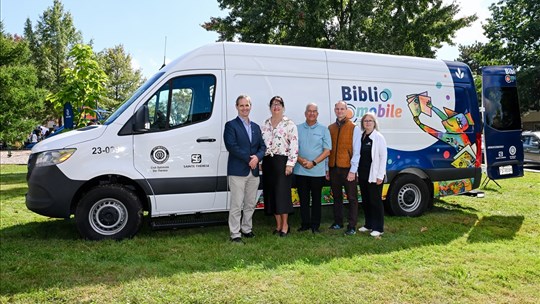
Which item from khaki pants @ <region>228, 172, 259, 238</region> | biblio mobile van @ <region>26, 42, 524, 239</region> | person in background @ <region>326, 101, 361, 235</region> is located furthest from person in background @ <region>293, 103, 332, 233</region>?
khaki pants @ <region>228, 172, 259, 238</region>

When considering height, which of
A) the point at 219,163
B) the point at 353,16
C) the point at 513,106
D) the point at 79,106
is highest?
the point at 353,16

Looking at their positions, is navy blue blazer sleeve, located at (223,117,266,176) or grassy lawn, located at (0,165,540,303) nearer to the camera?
grassy lawn, located at (0,165,540,303)

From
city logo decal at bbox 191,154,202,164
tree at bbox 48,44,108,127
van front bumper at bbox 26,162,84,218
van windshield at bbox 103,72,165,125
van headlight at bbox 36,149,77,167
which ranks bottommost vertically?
van front bumper at bbox 26,162,84,218

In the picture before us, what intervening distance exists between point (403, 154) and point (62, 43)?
38.9 m

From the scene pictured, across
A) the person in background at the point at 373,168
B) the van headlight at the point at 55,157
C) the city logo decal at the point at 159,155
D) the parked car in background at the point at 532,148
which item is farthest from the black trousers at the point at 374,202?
the parked car in background at the point at 532,148

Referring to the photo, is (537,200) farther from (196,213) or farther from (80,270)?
(80,270)

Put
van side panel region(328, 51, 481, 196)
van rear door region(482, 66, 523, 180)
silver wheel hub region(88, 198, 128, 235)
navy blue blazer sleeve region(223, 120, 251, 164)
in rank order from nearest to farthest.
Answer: navy blue blazer sleeve region(223, 120, 251, 164)
silver wheel hub region(88, 198, 128, 235)
van side panel region(328, 51, 481, 196)
van rear door region(482, 66, 523, 180)

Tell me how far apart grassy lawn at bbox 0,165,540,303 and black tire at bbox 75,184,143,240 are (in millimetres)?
190

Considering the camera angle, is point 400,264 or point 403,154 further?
point 403,154

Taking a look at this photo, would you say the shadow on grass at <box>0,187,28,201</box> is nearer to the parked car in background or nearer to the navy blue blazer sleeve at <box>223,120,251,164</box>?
the navy blue blazer sleeve at <box>223,120,251,164</box>

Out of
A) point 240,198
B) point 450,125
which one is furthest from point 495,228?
point 240,198

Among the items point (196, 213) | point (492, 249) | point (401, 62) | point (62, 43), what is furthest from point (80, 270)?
point (62, 43)

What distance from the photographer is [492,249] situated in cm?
531

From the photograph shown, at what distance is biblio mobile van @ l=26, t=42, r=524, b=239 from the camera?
5.38 meters
